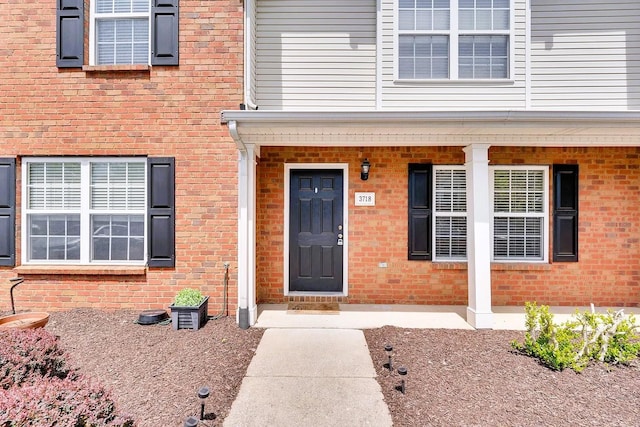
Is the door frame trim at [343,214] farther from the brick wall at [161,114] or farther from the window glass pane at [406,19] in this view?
the window glass pane at [406,19]

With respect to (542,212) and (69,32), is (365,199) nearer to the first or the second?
(542,212)

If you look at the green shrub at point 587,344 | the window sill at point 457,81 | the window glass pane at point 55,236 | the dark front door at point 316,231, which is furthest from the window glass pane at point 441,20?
the window glass pane at point 55,236

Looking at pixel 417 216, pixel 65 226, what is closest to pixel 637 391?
pixel 417 216

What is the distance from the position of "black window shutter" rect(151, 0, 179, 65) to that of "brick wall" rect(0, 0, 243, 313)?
0.10 meters

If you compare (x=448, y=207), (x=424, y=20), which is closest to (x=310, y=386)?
(x=448, y=207)

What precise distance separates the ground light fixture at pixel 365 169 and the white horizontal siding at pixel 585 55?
260 cm

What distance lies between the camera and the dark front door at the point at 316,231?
201 inches

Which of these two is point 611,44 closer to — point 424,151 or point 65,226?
point 424,151

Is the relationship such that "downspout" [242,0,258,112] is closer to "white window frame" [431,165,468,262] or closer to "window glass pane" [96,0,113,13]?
"window glass pane" [96,0,113,13]

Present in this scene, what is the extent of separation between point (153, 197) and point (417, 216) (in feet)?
12.5

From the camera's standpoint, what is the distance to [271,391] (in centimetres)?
276

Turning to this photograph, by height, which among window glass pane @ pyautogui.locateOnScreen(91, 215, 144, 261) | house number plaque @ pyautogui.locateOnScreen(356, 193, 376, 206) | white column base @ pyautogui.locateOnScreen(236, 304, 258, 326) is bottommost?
white column base @ pyautogui.locateOnScreen(236, 304, 258, 326)

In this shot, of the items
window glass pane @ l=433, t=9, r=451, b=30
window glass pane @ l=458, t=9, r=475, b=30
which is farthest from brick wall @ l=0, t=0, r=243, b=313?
window glass pane @ l=458, t=9, r=475, b=30

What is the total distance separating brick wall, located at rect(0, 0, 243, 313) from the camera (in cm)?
448
